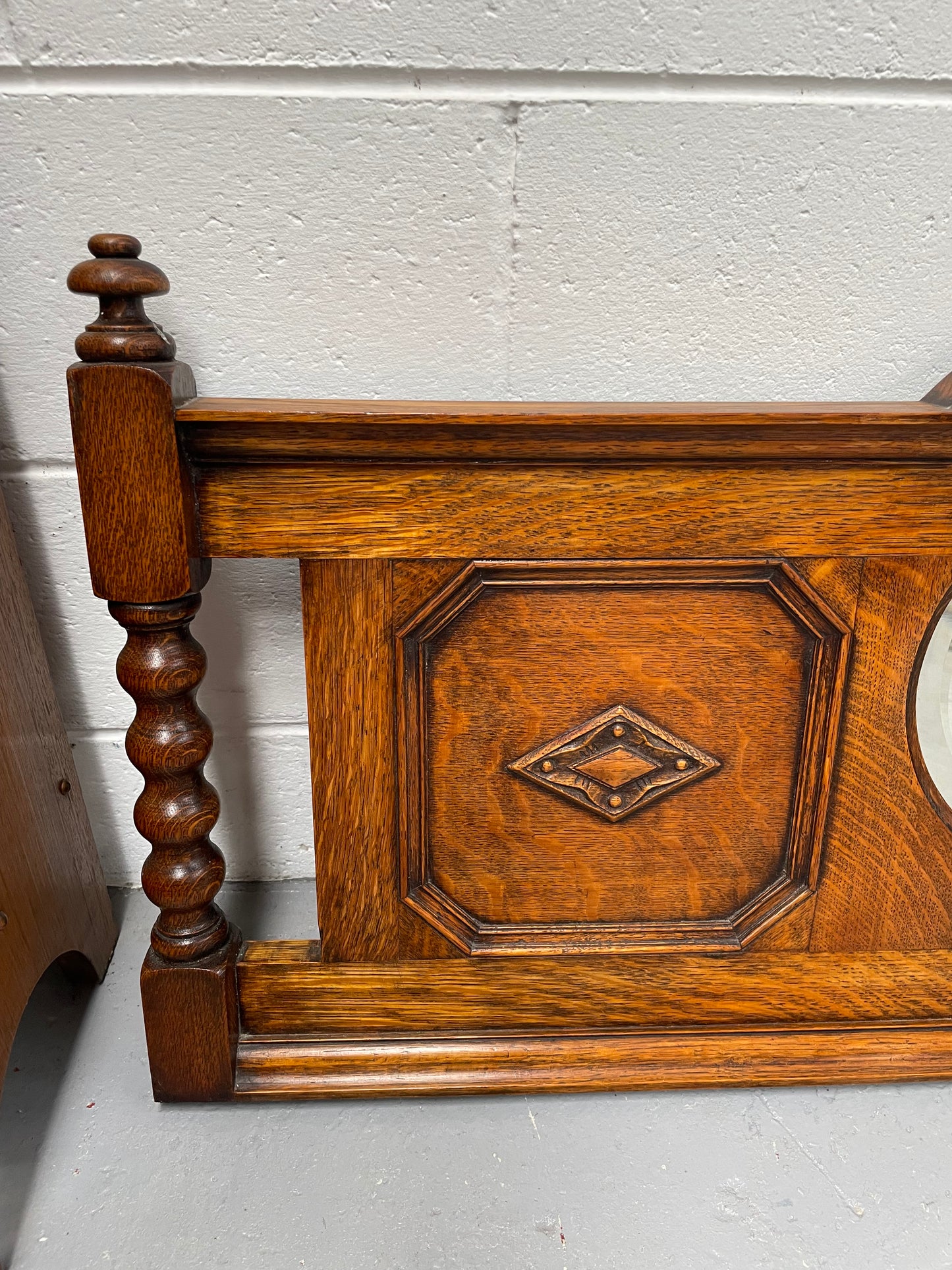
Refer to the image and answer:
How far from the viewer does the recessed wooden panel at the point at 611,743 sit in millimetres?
846

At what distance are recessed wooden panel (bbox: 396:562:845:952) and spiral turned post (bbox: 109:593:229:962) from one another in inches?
8.2

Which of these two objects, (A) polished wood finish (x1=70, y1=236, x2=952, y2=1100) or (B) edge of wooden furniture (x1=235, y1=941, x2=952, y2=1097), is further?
(B) edge of wooden furniture (x1=235, y1=941, x2=952, y2=1097)

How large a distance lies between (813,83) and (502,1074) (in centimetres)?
112

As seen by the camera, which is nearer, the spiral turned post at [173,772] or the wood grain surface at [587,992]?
the spiral turned post at [173,772]

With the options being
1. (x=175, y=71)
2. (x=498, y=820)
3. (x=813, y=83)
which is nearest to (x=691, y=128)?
(x=813, y=83)

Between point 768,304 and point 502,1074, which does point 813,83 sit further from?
point 502,1074

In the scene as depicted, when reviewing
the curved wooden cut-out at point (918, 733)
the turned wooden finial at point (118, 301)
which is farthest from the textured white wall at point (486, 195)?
the turned wooden finial at point (118, 301)

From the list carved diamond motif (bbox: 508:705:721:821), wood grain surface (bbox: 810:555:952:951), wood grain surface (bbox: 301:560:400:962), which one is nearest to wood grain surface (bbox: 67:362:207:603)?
wood grain surface (bbox: 301:560:400:962)

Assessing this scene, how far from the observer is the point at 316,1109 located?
0.95 meters

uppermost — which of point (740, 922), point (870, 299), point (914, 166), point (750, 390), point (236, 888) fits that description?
point (914, 166)

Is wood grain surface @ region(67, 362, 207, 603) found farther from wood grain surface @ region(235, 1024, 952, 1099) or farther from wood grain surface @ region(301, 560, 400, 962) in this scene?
wood grain surface @ region(235, 1024, 952, 1099)

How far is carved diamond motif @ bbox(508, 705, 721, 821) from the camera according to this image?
89 centimetres

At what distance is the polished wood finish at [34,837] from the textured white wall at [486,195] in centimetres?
17

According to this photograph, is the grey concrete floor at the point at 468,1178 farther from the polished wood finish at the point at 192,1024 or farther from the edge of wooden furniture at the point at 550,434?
the edge of wooden furniture at the point at 550,434
